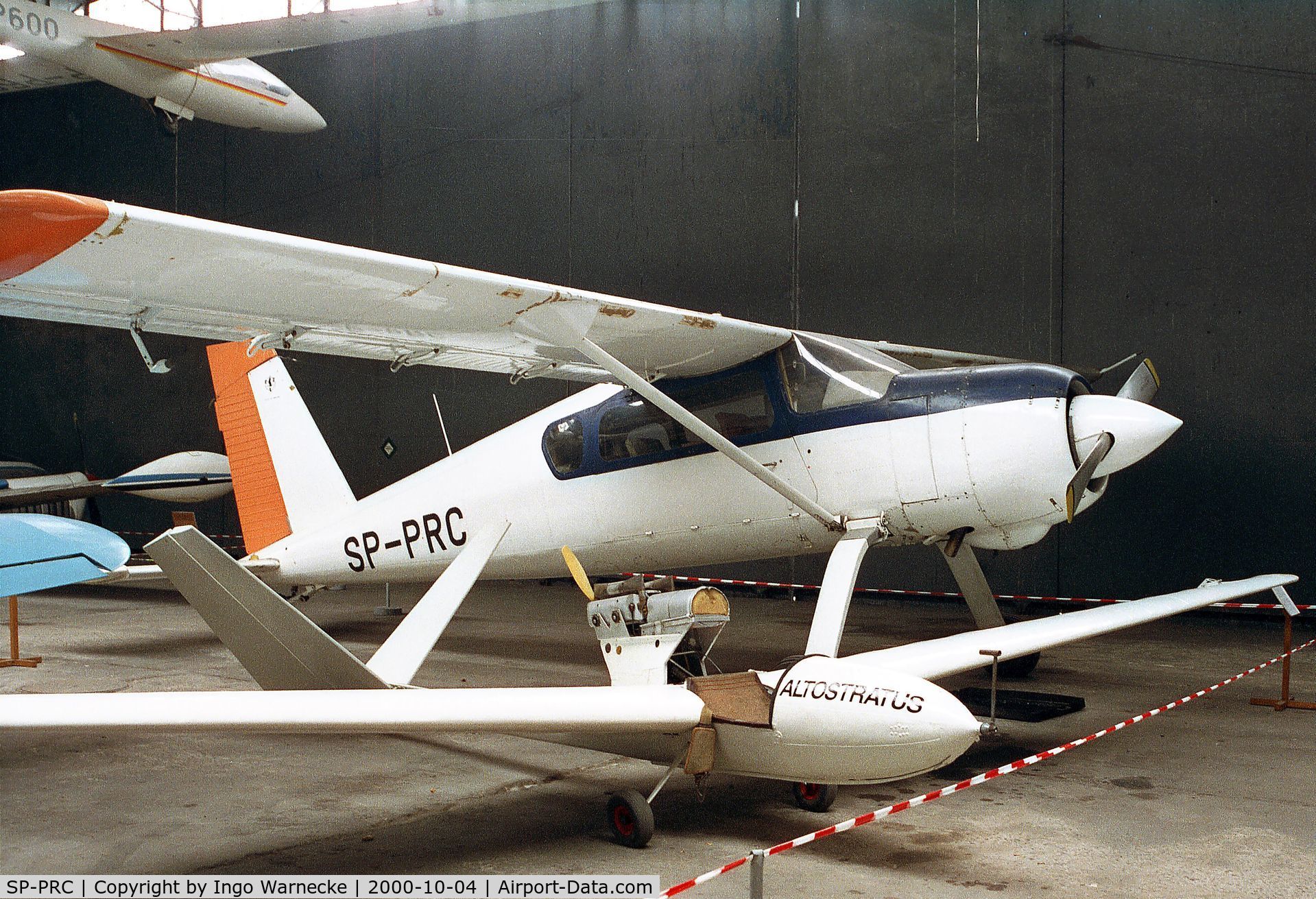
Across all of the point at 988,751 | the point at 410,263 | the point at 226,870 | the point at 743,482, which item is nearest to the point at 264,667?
the point at 226,870

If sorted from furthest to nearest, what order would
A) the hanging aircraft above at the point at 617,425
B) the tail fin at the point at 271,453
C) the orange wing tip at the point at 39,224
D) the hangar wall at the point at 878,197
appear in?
the hangar wall at the point at 878,197 → the tail fin at the point at 271,453 → the hanging aircraft above at the point at 617,425 → the orange wing tip at the point at 39,224

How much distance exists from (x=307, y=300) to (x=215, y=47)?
30.9ft

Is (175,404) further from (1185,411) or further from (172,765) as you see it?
(1185,411)

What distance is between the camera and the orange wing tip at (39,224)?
3.38m

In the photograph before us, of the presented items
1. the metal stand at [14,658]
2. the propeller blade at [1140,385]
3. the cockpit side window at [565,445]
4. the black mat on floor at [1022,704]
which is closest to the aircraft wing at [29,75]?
the metal stand at [14,658]

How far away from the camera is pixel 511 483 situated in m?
7.21

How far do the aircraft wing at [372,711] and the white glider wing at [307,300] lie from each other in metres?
1.55

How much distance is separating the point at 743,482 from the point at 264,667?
3096 mm

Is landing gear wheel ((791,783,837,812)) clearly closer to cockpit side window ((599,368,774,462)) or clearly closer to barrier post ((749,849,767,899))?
barrier post ((749,849,767,899))

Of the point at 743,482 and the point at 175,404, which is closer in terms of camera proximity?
the point at 743,482

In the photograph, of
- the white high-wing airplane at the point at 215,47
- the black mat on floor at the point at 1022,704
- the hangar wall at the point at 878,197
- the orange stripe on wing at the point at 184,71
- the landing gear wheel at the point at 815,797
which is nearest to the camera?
the landing gear wheel at the point at 815,797

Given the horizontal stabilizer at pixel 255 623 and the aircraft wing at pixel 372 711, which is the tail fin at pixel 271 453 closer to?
the horizontal stabilizer at pixel 255 623

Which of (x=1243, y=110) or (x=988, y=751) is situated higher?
(x=1243, y=110)

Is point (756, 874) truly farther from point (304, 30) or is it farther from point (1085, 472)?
point (304, 30)
